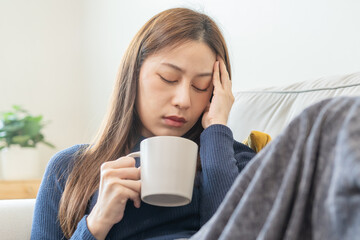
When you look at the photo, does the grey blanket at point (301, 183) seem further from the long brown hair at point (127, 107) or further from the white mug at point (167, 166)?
the long brown hair at point (127, 107)

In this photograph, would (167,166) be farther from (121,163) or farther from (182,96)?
(182,96)

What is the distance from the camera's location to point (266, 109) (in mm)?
1222

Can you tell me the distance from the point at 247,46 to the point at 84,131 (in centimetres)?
140

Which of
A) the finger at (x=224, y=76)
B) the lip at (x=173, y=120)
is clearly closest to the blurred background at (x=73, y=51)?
the finger at (x=224, y=76)

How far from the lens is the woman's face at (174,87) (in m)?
1.04

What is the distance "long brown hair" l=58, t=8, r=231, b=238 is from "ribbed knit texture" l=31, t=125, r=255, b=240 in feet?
0.13

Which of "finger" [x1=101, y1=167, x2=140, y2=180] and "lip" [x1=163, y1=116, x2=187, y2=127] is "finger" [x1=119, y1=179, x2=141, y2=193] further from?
"lip" [x1=163, y1=116, x2=187, y2=127]

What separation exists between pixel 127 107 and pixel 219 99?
0.24 metres

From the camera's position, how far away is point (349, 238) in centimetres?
37

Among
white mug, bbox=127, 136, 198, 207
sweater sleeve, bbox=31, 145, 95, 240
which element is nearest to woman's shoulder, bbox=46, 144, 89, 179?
sweater sleeve, bbox=31, 145, 95, 240

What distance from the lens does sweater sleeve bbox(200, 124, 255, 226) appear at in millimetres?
917

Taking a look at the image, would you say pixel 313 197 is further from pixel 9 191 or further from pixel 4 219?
pixel 9 191

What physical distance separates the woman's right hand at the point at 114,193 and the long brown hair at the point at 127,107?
0.56 ft

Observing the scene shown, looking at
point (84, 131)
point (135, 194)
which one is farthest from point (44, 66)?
point (135, 194)
